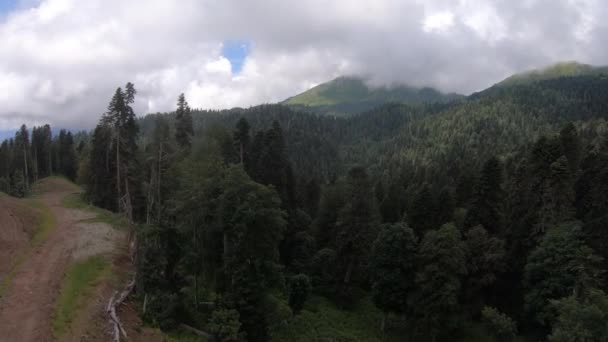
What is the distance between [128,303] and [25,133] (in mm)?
89061

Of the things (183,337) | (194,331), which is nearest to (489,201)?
(194,331)

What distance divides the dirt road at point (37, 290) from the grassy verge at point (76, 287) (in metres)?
0.41

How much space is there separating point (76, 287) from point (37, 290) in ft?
7.68

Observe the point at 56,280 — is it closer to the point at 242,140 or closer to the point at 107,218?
the point at 107,218

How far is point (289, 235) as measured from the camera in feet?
160

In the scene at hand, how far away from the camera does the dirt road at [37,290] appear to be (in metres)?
21.7

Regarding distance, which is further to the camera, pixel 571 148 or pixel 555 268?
pixel 571 148

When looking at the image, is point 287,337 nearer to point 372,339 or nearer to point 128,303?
point 372,339

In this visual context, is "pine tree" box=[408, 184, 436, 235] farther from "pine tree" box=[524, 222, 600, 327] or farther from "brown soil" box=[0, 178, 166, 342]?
"brown soil" box=[0, 178, 166, 342]

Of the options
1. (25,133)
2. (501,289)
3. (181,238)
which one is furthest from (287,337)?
(25,133)

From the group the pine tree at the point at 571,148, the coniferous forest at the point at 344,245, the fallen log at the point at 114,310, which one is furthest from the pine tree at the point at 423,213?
the fallen log at the point at 114,310

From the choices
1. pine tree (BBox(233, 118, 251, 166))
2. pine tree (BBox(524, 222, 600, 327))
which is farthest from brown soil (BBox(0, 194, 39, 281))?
pine tree (BBox(524, 222, 600, 327))

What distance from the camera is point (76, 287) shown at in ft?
90.9

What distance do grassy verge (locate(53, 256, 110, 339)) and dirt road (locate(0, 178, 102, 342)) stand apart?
406 millimetres
